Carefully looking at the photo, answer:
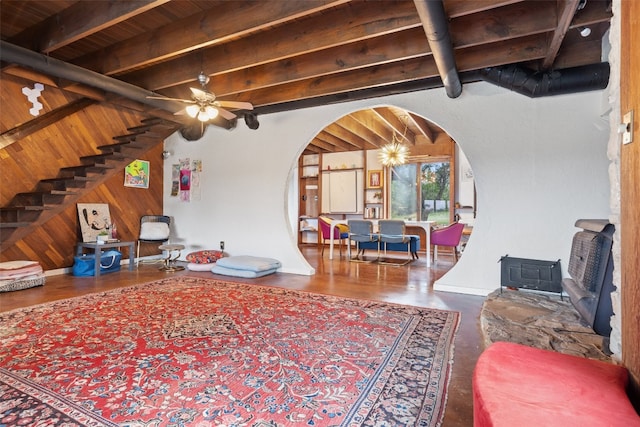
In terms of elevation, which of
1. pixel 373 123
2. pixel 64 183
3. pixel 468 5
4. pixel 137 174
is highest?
pixel 373 123

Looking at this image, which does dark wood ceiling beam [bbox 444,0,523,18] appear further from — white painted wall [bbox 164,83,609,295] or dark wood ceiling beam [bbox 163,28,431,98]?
white painted wall [bbox 164,83,609,295]

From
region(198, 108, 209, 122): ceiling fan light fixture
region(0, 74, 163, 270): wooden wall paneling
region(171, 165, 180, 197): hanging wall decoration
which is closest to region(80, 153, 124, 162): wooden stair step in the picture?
region(0, 74, 163, 270): wooden wall paneling

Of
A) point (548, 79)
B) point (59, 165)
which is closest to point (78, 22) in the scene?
point (59, 165)

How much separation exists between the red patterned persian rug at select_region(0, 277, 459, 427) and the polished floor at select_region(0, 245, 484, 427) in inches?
3.8

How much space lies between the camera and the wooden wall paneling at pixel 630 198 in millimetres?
1218

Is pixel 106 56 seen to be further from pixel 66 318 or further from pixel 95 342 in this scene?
pixel 95 342

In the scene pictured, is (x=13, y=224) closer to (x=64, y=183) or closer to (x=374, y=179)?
(x=64, y=183)

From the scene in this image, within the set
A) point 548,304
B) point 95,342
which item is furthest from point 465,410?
point 95,342

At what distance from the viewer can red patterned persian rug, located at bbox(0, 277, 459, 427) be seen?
1596 millimetres

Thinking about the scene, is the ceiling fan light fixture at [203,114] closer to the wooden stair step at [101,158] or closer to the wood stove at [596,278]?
the wooden stair step at [101,158]

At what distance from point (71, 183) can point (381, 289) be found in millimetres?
4661

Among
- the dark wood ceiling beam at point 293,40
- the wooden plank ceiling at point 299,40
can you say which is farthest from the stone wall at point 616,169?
the dark wood ceiling beam at point 293,40

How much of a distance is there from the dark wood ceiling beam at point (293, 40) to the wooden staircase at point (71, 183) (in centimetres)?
112

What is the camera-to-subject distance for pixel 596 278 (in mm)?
2230
